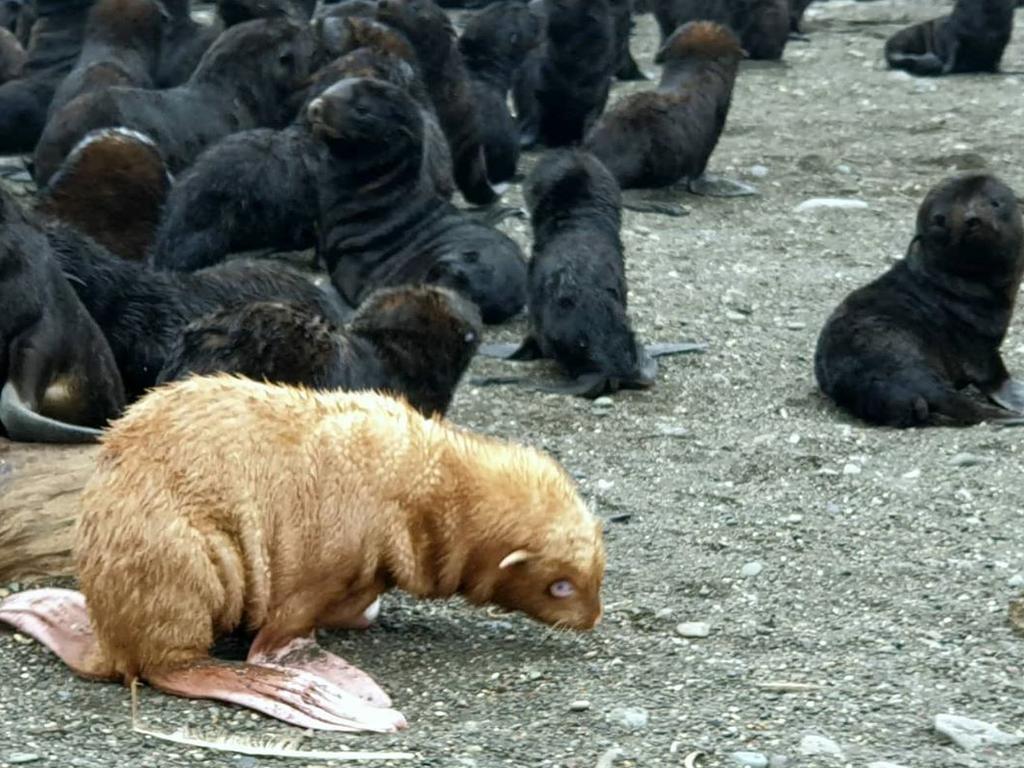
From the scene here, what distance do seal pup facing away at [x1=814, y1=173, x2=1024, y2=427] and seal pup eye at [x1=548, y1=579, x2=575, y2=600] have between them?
2932mm

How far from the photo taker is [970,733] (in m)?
4.23

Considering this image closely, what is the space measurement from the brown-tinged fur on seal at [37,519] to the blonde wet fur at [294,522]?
0.68m

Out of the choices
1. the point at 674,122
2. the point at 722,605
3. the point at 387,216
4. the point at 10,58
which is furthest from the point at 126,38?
the point at 722,605

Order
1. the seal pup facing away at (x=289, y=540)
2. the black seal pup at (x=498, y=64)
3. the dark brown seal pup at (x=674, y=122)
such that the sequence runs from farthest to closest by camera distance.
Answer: the black seal pup at (x=498, y=64) < the dark brown seal pup at (x=674, y=122) < the seal pup facing away at (x=289, y=540)

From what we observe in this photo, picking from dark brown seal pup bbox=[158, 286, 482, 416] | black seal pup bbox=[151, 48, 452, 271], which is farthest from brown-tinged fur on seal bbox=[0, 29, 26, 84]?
dark brown seal pup bbox=[158, 286, 482, 416]

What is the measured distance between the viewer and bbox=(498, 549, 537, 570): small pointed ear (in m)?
4.66

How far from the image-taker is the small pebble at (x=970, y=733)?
165 inches

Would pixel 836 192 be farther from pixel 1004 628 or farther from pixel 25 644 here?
pixel 25 644

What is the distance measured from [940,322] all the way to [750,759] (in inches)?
159

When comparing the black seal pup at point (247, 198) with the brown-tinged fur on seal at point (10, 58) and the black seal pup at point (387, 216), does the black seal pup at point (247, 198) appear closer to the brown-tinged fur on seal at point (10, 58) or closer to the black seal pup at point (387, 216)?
the black seal pup at point (387, 216)

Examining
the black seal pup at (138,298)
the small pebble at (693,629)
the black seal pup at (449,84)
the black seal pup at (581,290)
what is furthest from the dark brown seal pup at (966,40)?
the small pebble at (693,629)

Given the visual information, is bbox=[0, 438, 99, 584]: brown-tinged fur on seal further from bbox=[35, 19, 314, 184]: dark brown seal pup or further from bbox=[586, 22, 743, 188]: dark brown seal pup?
bbox=[586, 22, 743, 188]: dark brown seal pup

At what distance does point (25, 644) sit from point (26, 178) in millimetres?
7219

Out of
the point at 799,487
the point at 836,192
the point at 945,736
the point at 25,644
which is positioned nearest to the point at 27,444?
the point at 25,644
